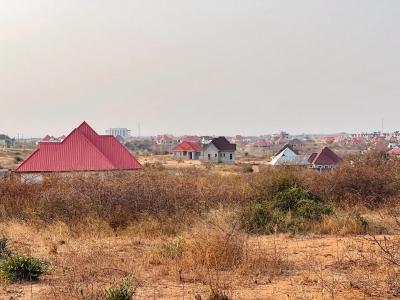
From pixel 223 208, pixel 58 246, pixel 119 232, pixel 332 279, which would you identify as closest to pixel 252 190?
pixel 223 208

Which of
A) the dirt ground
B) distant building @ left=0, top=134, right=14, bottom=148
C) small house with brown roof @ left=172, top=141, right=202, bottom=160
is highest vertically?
distant building @ left=0, top=134, right=14, bottom=148

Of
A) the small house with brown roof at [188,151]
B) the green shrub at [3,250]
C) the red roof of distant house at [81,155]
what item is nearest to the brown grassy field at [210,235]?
the green shrub at [3,250]

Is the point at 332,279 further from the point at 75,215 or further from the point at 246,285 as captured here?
the point at 75,215

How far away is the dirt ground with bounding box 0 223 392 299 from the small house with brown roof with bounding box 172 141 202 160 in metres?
59.6

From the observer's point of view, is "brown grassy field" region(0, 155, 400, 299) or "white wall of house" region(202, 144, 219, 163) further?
"white wall of house" region(202, 144, 219, 163)

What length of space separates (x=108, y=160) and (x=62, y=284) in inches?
564

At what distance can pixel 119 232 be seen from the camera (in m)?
11.1

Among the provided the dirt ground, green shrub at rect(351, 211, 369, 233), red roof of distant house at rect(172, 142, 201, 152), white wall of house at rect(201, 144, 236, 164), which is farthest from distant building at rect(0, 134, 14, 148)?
green shrub at rect(351, 211, 369, 233)

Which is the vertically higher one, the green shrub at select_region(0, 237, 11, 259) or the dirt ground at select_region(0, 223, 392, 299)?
the green shrub at select_region(0, 237, 11, 259)

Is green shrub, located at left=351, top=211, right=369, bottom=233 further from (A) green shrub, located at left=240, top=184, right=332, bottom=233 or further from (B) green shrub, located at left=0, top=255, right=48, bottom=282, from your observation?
(B) green shrub, located at left=0, top=255, right=48, bottom=282

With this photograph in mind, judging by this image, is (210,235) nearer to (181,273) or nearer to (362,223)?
(181,273)

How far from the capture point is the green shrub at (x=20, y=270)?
6.79 metres

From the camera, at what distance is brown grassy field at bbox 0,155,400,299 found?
257 inches

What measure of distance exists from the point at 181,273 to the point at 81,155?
47.7 feet
